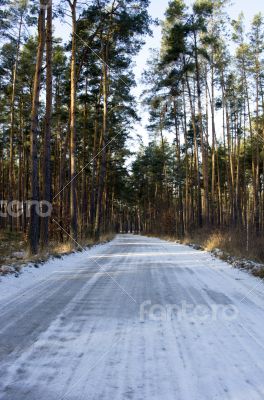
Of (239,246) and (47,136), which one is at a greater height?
(47,136)

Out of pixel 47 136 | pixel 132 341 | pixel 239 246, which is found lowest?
pixel 132 341

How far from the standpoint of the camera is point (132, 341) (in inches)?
176

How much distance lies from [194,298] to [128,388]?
12.1ft

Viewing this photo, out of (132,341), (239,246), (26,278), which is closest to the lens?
(132,341)

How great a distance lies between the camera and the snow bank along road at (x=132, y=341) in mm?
3277

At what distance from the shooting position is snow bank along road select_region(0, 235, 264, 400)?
10.8 ft

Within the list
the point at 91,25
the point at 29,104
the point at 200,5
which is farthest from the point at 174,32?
the point at 29,104

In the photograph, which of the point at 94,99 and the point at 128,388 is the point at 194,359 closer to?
the point at 128,388

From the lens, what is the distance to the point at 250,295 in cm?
723

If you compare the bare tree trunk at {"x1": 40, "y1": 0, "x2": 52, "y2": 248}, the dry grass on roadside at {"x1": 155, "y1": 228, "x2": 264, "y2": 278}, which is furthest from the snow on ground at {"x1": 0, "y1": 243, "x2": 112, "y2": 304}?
the dry grass on roadside at {"x1": 155, "y1": 228, "x2": 264, "y2": 278}

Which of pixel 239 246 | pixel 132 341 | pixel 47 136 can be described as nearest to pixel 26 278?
pixel 132 341

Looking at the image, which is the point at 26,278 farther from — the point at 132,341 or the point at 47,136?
the point at 47,136

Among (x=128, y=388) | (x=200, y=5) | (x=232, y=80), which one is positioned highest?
(x=200, y=5)

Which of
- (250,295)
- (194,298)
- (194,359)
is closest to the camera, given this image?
(194,359)
